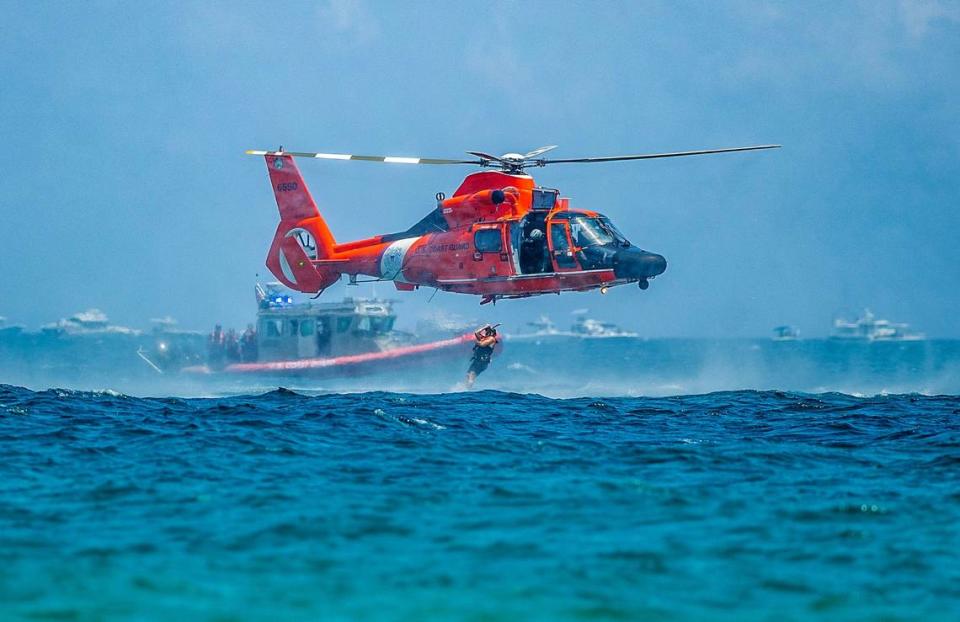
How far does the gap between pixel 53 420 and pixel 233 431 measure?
2983mm

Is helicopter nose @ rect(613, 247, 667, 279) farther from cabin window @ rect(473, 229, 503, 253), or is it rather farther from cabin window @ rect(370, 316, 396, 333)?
cabin window @ rect(370, 316, 396, 333)

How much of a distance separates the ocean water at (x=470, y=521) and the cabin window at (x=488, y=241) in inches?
361

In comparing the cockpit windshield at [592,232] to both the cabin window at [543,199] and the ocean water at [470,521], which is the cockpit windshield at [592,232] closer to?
the cabin window at [543,199]

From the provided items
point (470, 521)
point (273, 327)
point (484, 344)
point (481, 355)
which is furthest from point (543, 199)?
point (273, 327)

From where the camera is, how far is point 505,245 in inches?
959

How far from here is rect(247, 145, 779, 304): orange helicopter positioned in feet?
76.8

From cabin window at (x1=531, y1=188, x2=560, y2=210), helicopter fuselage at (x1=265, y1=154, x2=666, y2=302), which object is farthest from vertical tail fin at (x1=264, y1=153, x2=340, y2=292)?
cabin window at (x1=531, y1=188, x2=560, y2=210)

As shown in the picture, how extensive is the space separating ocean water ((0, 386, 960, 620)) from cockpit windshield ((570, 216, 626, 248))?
8178 millimetres

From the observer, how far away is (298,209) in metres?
31.5

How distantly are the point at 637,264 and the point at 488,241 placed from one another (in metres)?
3.71

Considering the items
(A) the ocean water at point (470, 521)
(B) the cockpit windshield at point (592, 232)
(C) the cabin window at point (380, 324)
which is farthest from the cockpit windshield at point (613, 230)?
(C) the cabin window at point (380, 324)

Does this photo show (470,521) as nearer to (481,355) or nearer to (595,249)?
(595,249)

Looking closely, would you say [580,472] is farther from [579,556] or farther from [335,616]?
[335,616]

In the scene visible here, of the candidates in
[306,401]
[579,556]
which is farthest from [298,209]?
[579,556]
